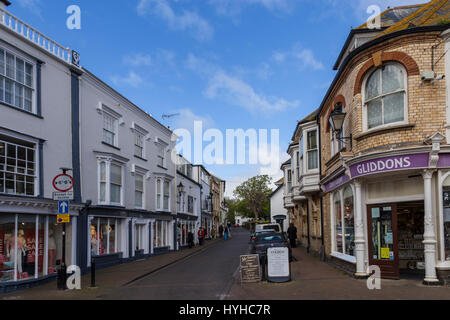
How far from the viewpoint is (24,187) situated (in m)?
13.8

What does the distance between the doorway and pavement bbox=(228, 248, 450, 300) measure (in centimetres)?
68

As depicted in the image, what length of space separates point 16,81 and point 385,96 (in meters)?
11.9

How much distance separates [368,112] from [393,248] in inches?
165

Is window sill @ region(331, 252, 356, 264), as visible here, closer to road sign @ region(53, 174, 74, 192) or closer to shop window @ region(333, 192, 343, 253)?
shop window @ region(333, 192, 343, 253)

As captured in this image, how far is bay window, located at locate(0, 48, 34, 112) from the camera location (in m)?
13.3

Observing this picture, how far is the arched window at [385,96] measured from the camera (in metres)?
12.0

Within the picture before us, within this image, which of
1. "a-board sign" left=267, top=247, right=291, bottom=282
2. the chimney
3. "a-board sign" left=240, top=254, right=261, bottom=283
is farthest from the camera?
the chimney

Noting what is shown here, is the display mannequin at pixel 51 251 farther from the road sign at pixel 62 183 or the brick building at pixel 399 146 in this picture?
the brick building at pixel 399 146

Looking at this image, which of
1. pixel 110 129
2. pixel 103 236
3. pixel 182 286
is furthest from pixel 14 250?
pixel 110 129

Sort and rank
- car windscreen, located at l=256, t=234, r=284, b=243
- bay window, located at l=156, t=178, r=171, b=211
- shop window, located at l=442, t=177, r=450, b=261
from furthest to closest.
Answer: bay window, located at l=156, t=178, r=171, b=211 < car windscreen, located at l=256, t=234, r=284, b=243 < shop window, located at l=442, t=177, r=450, b=261

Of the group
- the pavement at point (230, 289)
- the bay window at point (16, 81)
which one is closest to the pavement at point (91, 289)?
the pavement at point (230, 289)

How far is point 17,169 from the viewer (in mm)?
13547

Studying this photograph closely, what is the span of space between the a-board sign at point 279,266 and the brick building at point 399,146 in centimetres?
227

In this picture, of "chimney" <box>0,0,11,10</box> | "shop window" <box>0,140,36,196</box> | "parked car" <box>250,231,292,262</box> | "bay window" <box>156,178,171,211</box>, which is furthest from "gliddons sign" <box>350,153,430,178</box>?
"bay window" <box>156,178,171,211</box>
